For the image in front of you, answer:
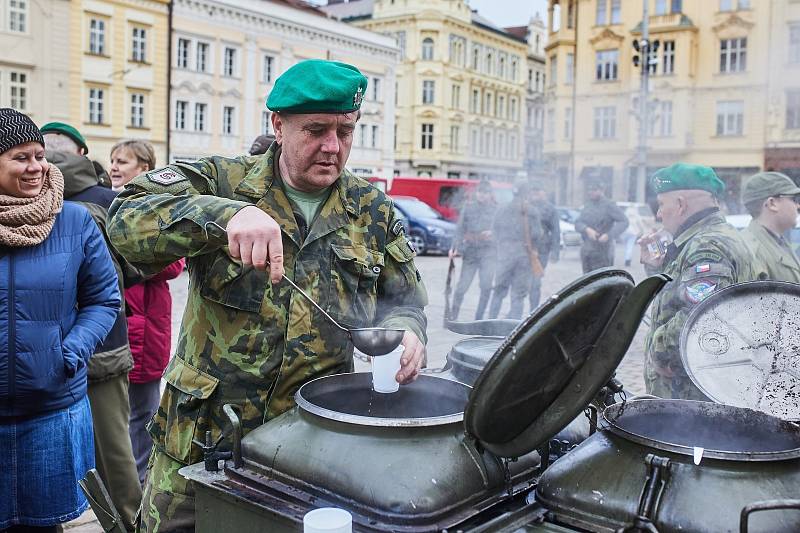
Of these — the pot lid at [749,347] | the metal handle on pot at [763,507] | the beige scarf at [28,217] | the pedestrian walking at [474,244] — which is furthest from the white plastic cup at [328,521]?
the pedestrian walking at [474,244]

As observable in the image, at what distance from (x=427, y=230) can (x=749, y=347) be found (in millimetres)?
16455

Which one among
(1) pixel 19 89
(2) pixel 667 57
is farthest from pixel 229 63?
(2) pixel 667 57

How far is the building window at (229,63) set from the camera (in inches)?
1301

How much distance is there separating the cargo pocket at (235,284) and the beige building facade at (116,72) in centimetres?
2844

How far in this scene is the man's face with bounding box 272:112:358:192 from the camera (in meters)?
2.10

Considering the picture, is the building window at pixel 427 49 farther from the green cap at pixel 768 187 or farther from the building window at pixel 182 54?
the green cap at pixel 768 187

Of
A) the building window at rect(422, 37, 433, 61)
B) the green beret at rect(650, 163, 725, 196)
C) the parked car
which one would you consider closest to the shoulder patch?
the green beret at rect(650, 163, 725, 196)

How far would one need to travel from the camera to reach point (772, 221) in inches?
152

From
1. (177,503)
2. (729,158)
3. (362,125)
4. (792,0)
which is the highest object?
(362,125)

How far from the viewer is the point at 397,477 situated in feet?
4.98

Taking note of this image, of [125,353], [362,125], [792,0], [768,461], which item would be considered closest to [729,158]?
[792,0]

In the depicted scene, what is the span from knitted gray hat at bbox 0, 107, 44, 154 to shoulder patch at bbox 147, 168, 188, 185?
998mm

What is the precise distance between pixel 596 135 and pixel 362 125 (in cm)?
2932

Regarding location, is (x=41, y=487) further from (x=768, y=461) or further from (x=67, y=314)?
(x=768, y=461)
